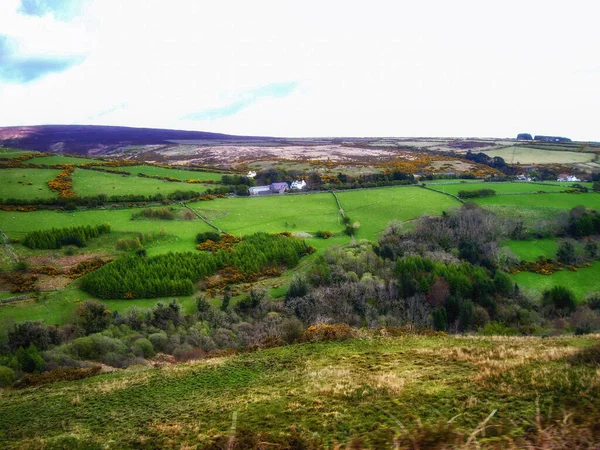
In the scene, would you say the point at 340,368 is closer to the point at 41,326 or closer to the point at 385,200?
the point at 41,326

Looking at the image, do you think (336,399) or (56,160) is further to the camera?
(56,160)

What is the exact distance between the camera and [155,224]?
61.0 metres

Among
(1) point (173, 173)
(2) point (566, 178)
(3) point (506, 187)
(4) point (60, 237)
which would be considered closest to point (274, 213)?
(4) point (60, 237)

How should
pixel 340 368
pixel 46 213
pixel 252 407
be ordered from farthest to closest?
pixel 46 213 < pixel 340 368 < pixel 252 407

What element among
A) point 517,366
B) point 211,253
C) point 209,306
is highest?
point 517,366

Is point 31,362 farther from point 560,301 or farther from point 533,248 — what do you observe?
point 533,248

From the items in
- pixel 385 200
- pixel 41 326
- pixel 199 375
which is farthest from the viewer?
pixel 385 200

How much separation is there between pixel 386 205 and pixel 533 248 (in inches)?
1042

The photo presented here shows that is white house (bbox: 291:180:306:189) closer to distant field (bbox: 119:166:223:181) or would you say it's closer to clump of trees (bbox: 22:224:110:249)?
distant field (bbox: 119:166:223:181)

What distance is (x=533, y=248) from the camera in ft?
198

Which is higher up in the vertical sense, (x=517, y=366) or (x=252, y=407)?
(x=517, y=366)

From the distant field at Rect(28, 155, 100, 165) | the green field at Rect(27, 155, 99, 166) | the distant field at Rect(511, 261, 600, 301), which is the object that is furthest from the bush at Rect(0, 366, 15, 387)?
the distant field at Rect(28, 155, 100, 165)

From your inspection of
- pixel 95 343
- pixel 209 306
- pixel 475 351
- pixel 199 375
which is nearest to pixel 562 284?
pixel 475 351

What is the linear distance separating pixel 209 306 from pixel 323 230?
29290mm
